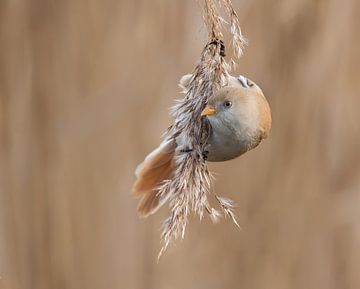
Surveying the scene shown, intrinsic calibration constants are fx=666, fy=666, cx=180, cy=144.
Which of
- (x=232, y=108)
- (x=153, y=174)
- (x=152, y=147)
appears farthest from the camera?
(x=152, y=147)

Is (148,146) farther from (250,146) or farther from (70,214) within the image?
(250,146)

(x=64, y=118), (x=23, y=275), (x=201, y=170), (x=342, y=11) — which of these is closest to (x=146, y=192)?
(x=201, y=170)

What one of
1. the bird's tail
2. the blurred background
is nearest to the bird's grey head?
the bird's tail

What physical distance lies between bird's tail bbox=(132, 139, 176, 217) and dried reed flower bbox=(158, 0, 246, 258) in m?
0.07

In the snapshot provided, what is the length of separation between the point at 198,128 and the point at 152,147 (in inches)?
27.2

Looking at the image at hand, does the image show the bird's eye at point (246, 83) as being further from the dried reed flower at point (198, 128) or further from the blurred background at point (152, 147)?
the blurred background at point (152, 147)

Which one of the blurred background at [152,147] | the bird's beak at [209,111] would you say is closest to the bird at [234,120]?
the bird's beak at [209,111]

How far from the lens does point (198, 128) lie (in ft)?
2.28

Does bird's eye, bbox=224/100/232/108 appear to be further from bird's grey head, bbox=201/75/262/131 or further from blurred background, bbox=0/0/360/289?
blurred background, bbox=0/0/360/289

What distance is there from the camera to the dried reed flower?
2.21 feet

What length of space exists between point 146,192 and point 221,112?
216 millimetres

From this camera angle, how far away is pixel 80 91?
1346 mm

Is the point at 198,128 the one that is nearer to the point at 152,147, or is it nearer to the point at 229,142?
the point at 229,142

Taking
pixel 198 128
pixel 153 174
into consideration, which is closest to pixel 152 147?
pixel 153 174
